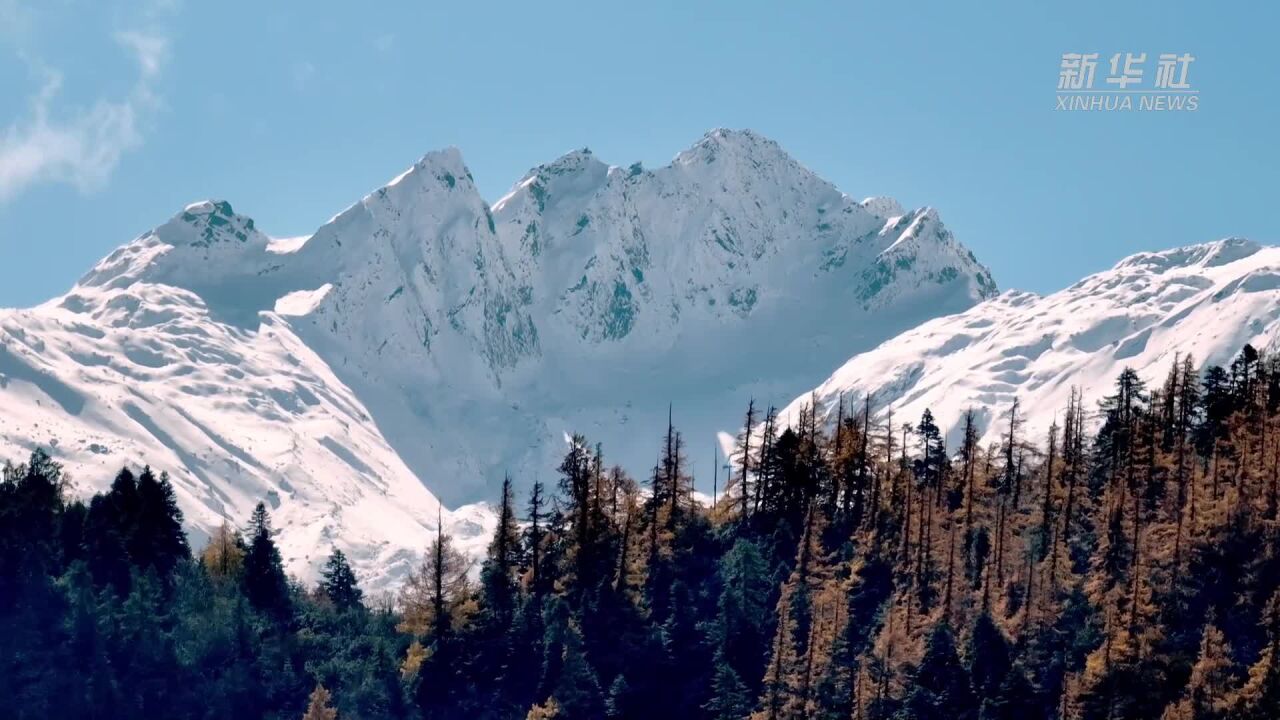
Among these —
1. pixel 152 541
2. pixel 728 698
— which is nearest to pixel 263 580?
pixel 152 541

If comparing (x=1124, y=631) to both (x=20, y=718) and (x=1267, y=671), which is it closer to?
(x=1267, y=671)

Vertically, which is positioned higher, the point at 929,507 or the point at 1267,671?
the point at 929,507

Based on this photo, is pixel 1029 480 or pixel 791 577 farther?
pixel 1029 480

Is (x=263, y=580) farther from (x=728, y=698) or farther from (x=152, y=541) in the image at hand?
(x=728, y=698)

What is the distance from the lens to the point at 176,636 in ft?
594

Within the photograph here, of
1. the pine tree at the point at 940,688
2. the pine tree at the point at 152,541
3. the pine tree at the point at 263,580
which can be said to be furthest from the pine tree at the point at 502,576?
the pine tree at the point at 940,688

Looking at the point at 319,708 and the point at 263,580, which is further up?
the point at 263,580

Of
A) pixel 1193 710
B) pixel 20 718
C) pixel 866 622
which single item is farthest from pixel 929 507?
pixel 20 718

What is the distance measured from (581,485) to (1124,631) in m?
58.8

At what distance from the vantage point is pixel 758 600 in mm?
178000

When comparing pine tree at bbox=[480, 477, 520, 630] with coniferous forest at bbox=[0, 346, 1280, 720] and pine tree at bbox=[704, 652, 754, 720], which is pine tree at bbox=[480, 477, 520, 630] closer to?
coniferous forest at bbox=[0, 346, 1280, 720]

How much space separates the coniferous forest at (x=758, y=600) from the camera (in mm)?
154375

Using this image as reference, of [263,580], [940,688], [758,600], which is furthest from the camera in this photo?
[263,580]

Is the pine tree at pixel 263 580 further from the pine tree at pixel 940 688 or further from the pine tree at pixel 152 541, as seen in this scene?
the pine tree at pixel 940 688
